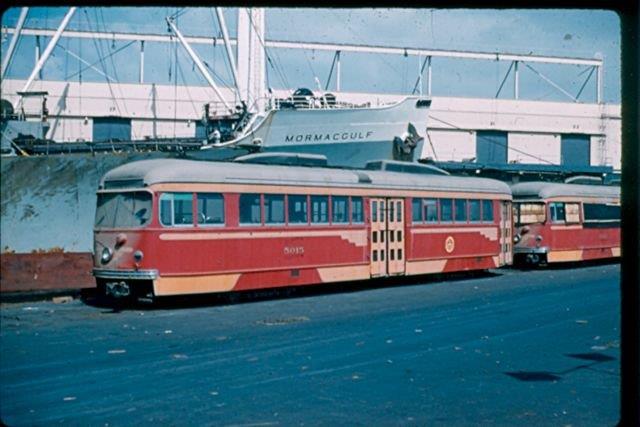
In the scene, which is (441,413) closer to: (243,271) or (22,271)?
(243,271)

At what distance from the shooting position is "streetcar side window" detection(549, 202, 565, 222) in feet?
82.7

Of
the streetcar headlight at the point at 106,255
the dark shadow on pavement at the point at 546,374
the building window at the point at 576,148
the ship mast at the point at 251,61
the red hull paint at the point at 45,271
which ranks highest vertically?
the ship mast at the point at 251,61

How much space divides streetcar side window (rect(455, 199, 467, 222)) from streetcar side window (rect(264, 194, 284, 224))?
667cm

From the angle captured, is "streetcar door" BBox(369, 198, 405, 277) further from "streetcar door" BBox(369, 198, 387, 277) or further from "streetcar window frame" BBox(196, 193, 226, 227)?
"streetcar window frame" BBox(196, 193, 226, 227)

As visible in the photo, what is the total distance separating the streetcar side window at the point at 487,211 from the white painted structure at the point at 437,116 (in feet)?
25.1

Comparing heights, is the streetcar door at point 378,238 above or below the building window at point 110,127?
below

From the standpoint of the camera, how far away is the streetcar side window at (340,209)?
1839 cm

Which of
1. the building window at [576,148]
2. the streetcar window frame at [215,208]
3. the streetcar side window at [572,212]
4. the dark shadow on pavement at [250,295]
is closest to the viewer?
the streetcar window frame at [215,208]

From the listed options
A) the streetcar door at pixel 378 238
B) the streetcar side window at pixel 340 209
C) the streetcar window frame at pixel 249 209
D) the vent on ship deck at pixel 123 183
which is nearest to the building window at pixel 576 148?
the streetcar door at pixel 378 238

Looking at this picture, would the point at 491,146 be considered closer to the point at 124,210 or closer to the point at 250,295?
the point at 250,295

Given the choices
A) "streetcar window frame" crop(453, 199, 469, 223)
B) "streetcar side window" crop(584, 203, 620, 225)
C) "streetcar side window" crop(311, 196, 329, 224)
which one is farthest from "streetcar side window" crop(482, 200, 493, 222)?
"streetcar side window" crop(311, 196, 329, 224)

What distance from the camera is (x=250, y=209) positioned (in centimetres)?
1647

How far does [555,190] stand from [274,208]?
1199 cm

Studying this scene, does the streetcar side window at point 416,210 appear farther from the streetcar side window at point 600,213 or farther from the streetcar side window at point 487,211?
the streetcar side window at point 600,213
